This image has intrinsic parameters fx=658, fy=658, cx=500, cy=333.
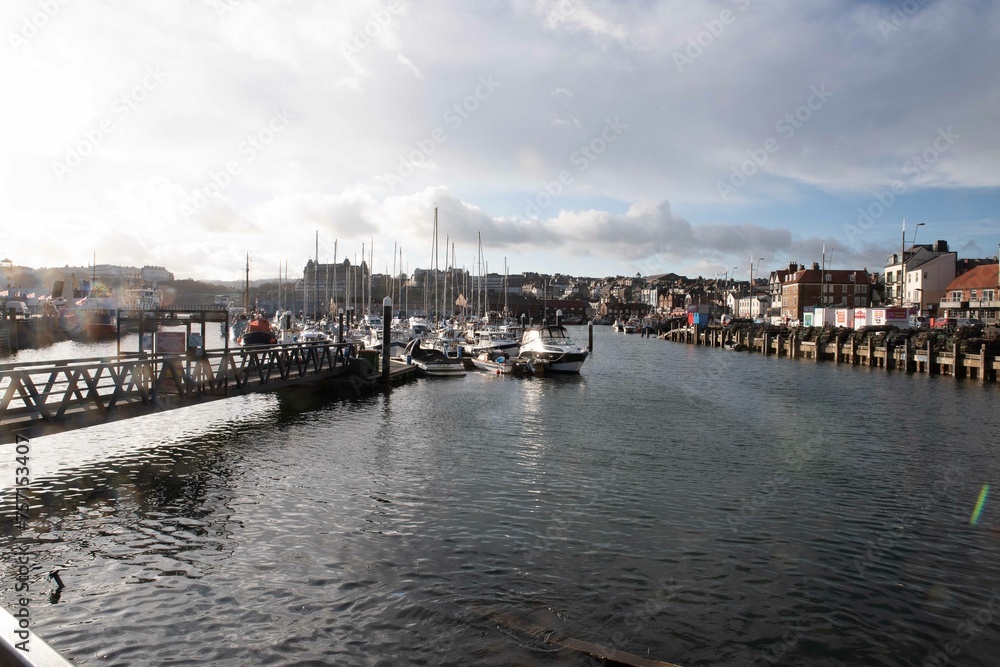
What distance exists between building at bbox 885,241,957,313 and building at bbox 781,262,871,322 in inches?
502

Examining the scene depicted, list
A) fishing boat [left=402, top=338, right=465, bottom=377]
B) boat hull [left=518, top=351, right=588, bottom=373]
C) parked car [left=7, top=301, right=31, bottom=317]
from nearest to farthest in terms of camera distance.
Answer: fishing boat [left=402, top=338, right=465, bottom=377] → boat hull [left=518, top=351, right=588, bottom=373] → parked car [left=7, top=301, right=31, bottom=317]

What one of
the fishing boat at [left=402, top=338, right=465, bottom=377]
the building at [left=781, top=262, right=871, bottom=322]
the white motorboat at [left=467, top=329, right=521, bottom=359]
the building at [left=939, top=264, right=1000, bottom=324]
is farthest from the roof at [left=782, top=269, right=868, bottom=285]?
the fishing boat at [left=402, top=338, right=465, bottom=377]

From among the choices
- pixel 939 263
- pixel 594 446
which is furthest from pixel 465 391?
pixel 939 263

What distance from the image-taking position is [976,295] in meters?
88.8

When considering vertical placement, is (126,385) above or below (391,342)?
above

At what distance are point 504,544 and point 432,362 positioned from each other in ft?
131

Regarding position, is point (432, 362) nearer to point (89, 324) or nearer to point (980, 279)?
point (89, 324)

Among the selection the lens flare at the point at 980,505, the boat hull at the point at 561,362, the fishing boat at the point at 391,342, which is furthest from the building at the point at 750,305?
the lens flare at the point at 980,505

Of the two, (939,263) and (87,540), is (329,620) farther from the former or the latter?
(939,263)

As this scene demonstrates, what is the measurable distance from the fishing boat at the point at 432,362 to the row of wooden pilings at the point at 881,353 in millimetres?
37387

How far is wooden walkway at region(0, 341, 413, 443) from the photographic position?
52.5 feet

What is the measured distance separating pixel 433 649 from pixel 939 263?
118 m

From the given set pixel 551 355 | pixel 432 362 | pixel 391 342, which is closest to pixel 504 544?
pixel 432 362

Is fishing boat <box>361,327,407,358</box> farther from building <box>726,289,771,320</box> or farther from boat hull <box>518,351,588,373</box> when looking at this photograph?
building <box>726,289,771,320</box>
